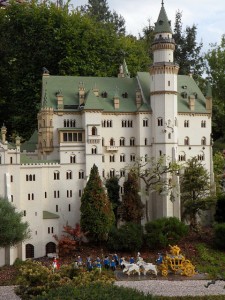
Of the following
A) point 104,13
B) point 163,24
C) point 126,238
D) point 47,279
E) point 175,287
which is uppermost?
point 104,13

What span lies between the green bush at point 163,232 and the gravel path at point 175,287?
720 cm

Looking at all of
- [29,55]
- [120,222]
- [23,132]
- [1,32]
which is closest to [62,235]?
[120,222]

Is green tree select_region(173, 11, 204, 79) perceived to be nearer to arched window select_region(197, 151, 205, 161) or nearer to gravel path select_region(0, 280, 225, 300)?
arched window select_region(197, 151, 205, 161)

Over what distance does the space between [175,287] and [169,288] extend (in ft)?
2.38

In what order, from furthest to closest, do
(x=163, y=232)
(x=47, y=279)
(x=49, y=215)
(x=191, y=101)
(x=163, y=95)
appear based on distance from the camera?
(x=191, y=101)
(x=163, y=95)
(x=49, y=215)
(x=163, y=232)
(x=47, y=279)

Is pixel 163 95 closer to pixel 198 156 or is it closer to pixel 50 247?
pixel 198 156

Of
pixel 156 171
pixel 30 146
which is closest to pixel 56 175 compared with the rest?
pixel 30 146

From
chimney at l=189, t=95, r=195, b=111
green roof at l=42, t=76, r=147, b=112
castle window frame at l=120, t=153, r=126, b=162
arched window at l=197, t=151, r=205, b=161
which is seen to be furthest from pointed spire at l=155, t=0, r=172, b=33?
arched window at l=197, t=151, r=205, b=161

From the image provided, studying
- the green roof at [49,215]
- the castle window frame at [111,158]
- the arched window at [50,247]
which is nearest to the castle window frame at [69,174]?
the green roof at [49,215]

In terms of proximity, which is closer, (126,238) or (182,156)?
(126,238)

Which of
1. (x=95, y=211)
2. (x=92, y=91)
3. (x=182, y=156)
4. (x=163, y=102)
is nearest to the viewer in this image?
(x=95, y=211)

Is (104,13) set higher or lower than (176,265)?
higher

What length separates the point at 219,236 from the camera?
1989 inches

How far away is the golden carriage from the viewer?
145 feet
